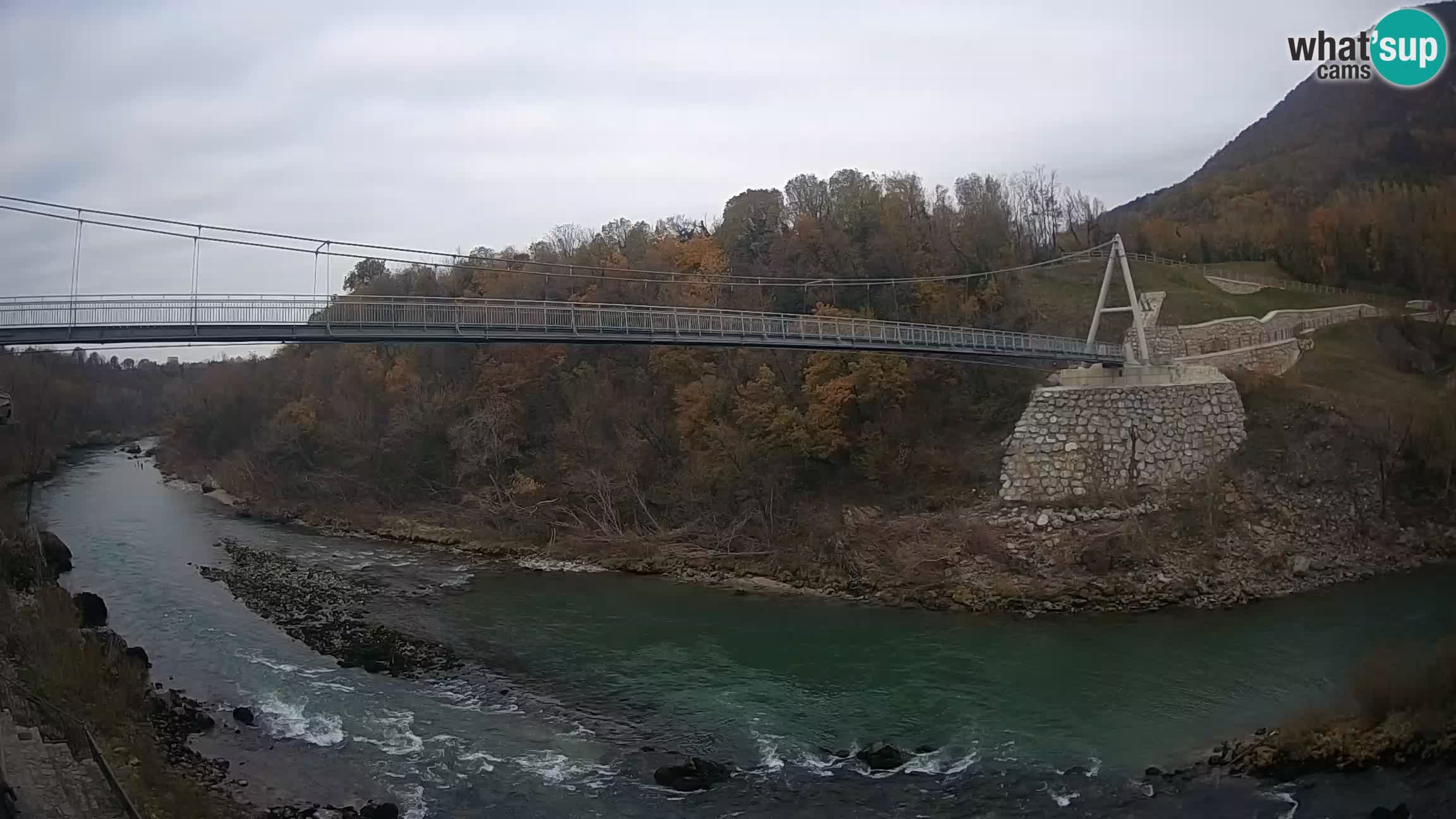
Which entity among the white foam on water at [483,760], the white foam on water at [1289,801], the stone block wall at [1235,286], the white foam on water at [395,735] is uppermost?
the stone block wall at [1235,286]

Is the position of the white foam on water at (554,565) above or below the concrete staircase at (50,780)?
below

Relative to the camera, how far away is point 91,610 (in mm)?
19484

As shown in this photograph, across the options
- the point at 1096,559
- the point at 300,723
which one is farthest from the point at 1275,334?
the point at 300,723

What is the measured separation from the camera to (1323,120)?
5172 cm

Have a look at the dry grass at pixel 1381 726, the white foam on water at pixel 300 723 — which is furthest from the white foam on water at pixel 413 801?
the dry grass at pixel 1381 726

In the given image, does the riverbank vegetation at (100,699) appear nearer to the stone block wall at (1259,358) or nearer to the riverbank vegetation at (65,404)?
the riverbank vegetation at (65,404)

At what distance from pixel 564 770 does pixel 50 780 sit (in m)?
5.95

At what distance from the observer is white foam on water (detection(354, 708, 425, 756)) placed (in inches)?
528

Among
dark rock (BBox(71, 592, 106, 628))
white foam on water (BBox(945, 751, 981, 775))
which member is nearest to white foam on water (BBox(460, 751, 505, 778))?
white foam on water (BBox(945, 751, 981, 775))

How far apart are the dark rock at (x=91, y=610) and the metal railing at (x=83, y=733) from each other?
605cm

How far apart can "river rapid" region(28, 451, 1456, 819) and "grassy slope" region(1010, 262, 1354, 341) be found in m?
13.4

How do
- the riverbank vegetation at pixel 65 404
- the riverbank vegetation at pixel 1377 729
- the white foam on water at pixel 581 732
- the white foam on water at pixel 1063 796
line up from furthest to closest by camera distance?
1. the riverbank vegetation at pixel 65 404
2. the white foam on water at pixel 581 732
3. the riverbank vegetation at pixel 1377 729
4. the white foam on water at pixel 1063 796

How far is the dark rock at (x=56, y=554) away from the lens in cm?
2377

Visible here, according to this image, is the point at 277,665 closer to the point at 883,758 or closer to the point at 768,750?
the point at 768,750
